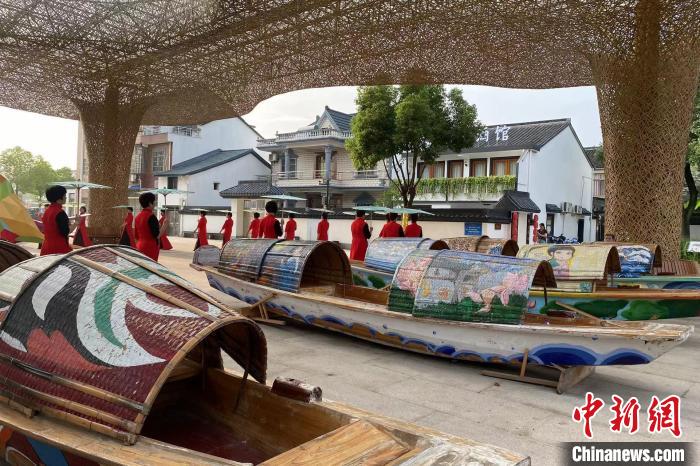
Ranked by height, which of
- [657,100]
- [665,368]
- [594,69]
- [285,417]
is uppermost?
[594,69]

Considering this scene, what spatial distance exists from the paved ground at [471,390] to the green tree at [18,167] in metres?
59.2

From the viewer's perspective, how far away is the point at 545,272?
6.53 meters

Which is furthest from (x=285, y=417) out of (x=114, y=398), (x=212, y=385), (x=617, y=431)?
(x=617, y=431)

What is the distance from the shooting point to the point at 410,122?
66.8 ft

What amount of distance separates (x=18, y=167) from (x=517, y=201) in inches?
2063

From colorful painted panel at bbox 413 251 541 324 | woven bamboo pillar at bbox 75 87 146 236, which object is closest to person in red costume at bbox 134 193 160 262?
colorful painted panel at bbox 413 251 541 324

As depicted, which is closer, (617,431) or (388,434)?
(388,434)

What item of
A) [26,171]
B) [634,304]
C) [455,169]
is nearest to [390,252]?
[634,304]

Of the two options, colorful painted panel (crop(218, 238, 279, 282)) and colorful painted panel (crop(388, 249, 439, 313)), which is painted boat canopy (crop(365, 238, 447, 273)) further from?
colorful painted panel (crop(388, 249, 439, 313))

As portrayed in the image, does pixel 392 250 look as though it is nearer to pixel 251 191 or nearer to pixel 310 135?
pixel 251 191

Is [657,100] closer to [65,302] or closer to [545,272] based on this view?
[545,272]

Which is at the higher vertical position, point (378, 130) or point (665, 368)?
point (378, 130)

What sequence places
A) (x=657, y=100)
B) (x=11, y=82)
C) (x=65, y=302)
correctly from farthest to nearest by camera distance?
1. (x=11, y=82)
2. (x=657, y=100)
3. (x=65, y=302)

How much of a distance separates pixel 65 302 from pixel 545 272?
5249 mm
